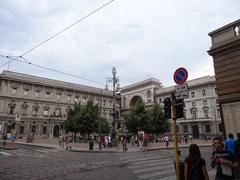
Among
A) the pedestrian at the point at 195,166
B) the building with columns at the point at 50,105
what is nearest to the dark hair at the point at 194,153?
the pedestrian at the point at 195,166

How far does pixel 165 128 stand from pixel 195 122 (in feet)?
46.4

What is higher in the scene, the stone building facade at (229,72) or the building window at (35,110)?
the building window at (35,110)

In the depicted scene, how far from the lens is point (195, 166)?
4.00 m

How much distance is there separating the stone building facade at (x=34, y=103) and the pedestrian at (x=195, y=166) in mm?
46007

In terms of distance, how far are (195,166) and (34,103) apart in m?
59.2

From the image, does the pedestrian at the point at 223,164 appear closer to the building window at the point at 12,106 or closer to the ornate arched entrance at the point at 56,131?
the building window at the point at 12,106

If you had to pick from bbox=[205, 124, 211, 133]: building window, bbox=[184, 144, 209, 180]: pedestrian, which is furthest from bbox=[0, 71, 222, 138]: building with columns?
bbox=[184, 144, 209, 180]: pedestrian

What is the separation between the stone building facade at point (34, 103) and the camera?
52.3 m

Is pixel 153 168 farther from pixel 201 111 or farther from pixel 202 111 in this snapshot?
pixel 201 111

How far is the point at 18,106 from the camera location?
5428 centimetres

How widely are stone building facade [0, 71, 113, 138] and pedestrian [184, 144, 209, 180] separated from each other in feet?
151

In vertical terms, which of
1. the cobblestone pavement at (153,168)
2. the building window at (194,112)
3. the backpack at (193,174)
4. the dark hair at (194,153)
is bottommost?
the cobblestone pavement at (153,168)

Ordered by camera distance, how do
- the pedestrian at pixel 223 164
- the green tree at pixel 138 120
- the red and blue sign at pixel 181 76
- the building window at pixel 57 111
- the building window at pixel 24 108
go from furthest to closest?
the building window at pixel 57 111
the building window at pixel 24 108
the green tree at pixel 138 120
the red and blue sign at pixel 181 76
the pedestrian at pixel 223 164

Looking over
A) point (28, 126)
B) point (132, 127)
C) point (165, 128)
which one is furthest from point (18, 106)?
point (165, 128)
